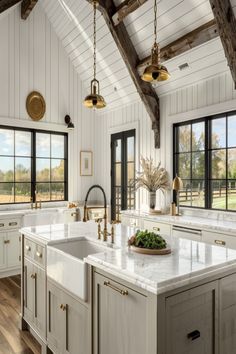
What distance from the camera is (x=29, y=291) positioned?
297 cm

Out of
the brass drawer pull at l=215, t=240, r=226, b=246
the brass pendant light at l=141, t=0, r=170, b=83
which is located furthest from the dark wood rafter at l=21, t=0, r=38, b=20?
the brass drawer pull at l=215, t=240, r=226, b=246

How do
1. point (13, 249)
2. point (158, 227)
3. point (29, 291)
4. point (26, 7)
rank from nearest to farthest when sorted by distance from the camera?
point (29, 291), point (158, 227), point (13, 249), point (26, 7)

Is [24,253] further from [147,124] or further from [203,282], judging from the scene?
[147,124]

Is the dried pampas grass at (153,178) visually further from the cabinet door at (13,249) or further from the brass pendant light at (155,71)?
the brass pendant light at (155,71)

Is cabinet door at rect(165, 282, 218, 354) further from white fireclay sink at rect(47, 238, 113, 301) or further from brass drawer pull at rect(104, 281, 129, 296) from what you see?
white fireclay sink at rect(47, 238, 113, 301)

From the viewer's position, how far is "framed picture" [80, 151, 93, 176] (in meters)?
6.32

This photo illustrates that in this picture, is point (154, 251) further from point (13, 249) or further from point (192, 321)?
point (13, 249)

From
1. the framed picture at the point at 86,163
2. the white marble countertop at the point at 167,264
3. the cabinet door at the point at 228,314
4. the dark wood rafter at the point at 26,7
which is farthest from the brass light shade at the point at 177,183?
the dark wood rafter at the point at 26,7

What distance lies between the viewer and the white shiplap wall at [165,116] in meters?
4.12

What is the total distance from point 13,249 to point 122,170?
97.8 inches

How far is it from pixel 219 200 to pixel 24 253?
8.93ft

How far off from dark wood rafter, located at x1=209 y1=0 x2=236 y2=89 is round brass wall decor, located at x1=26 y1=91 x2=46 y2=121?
3488mm

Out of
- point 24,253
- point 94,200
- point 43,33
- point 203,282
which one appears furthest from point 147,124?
point 203,282

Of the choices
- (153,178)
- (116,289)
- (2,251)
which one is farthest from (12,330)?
(153,178)
